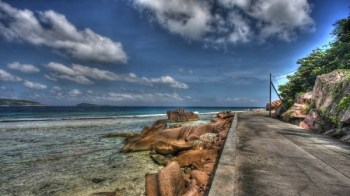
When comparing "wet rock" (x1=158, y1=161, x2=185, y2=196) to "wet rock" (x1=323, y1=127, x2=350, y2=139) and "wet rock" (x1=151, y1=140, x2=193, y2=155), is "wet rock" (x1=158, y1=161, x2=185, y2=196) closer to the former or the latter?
"wet rock" (x1=151, y1=140, x2=193, y2=155)

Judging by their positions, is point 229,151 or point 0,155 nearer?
point 229,151

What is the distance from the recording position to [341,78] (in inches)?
512

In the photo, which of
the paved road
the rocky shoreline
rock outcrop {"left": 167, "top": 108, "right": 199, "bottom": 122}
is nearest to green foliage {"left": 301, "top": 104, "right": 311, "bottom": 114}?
the rocky shoreline

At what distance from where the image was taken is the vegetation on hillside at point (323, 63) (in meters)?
16.8

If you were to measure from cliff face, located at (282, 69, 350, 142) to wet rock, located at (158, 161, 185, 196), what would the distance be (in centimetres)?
767

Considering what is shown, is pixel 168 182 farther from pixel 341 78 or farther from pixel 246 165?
pixel 341 78

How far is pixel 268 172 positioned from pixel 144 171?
4.71 m

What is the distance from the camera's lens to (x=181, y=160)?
7.97m

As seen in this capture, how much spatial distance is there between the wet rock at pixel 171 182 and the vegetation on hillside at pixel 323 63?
1610cm

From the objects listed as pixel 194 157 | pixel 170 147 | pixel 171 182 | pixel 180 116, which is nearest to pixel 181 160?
pixel 194 157

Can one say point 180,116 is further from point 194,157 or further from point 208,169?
point 208,169

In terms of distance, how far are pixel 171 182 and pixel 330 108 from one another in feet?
36.2

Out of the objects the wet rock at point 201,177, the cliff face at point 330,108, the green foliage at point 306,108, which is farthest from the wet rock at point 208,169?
the green foliage at point 306,108

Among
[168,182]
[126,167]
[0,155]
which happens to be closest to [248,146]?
[168,182]
